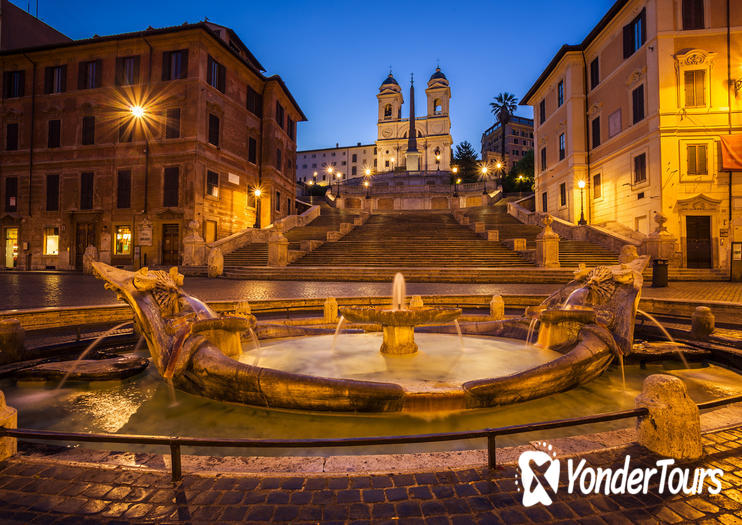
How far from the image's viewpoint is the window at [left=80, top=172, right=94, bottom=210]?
86.1ft

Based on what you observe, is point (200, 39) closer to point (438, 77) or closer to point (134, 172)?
point (134, 172)

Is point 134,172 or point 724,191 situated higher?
point 134,172

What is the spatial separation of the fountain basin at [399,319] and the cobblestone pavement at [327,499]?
9.27 ft

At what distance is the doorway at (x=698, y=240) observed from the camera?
19.5m

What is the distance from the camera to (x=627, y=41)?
23000 mm

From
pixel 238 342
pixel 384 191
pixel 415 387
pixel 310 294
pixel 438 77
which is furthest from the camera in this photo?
pixel 438 77

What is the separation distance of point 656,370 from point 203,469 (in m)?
5.94

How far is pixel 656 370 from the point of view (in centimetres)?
524

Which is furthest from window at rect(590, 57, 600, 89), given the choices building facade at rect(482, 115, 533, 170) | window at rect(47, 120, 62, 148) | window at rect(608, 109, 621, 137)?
building facade at rect(482, 115, 533, 170)

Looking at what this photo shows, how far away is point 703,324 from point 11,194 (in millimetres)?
39446

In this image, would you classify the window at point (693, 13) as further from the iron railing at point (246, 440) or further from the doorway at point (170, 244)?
the doorway at point (170, 244)

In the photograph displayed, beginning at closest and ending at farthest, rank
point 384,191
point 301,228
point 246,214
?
point 301,228 < point 246,214 < point 384,191

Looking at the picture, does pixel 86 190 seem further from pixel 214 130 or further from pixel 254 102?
pixel 254 102

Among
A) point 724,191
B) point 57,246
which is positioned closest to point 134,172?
point 57,246
